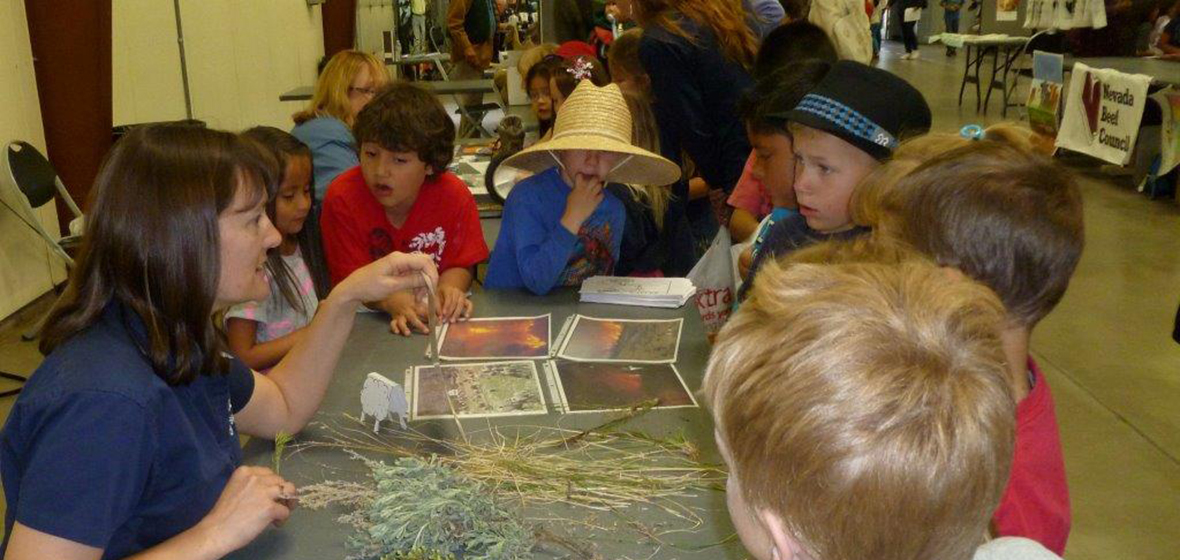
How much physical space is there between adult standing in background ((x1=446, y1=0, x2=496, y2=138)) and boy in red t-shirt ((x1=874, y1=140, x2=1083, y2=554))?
7.34 metres

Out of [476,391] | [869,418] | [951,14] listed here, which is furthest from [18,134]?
[951,14]

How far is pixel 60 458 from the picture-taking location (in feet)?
4.26

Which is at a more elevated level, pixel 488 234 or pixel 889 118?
pixel 889 118

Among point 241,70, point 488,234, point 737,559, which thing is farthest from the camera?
point 241,70

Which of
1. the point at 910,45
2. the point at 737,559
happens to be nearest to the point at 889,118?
the point at 737,559

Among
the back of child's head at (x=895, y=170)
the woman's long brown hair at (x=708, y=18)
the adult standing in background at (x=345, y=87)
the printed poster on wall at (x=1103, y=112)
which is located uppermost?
the woman's long brown hair at (x=708, y=18)

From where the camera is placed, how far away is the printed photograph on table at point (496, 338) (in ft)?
7.71

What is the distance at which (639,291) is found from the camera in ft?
9.00

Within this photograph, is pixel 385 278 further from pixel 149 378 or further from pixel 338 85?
pixel 338 85

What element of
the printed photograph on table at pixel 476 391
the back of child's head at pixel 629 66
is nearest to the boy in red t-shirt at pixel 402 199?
the printed photograph on table at pixel 476 391

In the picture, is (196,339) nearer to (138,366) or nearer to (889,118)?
(138,366)

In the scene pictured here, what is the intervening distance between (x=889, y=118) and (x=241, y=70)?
628 centimetres

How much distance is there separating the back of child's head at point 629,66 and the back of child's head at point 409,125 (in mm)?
979

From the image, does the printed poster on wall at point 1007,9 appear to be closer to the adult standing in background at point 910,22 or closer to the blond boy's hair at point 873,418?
the adult standing in background at point 910,22
